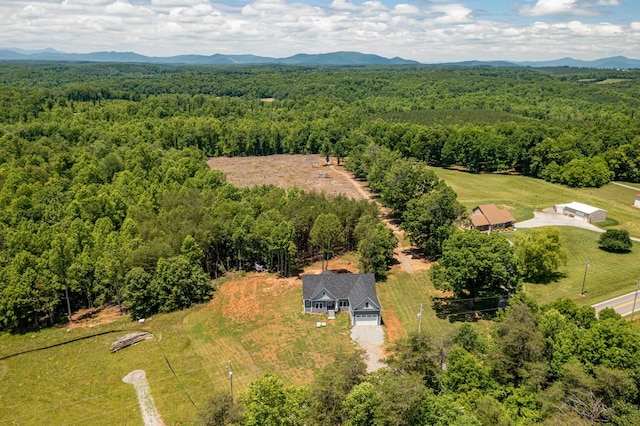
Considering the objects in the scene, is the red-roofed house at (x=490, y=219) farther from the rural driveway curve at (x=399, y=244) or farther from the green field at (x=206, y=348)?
the rural driveway curve at (x=399, y=244)

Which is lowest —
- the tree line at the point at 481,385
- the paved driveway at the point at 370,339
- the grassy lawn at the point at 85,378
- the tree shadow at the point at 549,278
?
the grassy lawn at the point at 85,378

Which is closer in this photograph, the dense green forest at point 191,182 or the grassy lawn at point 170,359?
the grassy lawn at point 170,359

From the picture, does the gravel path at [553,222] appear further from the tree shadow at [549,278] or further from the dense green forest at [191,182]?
the tree shadow at [549,278]

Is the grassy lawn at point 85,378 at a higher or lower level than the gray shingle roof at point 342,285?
lower

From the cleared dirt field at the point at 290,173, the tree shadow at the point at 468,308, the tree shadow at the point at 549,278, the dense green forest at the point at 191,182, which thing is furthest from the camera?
the cleared dirt field at the point at 290,173

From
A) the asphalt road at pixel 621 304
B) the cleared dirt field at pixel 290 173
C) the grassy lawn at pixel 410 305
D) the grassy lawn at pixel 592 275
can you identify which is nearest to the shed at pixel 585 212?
the grassy lawn at pixel 592 275

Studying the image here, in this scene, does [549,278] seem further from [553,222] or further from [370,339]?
[370,339]

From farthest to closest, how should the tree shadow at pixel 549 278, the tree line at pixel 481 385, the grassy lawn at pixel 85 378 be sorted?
the tree shadow at pixel 549 278
the grassy lawn at pixel 85 378
the tree line at pixel 481 385
